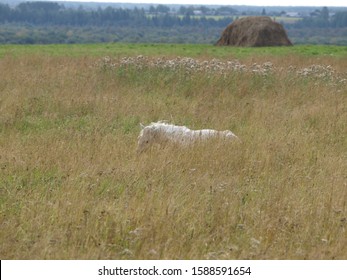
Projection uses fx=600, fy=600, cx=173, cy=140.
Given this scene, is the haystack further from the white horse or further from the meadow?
the white horse

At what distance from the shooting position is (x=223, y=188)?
675cm

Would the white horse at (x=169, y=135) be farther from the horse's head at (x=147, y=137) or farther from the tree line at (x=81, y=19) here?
the tree line at (x=81, y=19)

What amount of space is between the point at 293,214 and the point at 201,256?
1337 mm

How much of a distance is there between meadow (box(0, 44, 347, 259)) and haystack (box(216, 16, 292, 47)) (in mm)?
26885

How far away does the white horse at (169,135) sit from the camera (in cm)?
Answer: 905

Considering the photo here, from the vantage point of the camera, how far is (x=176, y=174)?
7.25m

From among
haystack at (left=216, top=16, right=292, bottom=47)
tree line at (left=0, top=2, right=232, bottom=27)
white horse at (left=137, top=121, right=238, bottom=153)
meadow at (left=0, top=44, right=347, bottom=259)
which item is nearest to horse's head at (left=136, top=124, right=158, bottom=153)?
white horse at (left=137, top=121, right=238, bottom=153)

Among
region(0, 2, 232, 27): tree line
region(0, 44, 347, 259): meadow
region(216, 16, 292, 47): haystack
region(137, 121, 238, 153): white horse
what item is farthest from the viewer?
region(0, 2, 232, 27): tree line

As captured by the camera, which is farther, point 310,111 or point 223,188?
point 310,111

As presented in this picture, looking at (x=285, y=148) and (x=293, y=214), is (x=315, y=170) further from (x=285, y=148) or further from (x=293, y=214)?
(x=293, y=214)

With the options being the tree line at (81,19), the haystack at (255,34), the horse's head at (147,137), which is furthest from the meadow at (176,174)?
the tree line at (81,19)

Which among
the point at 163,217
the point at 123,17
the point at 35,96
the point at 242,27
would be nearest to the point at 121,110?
the point at 35,96

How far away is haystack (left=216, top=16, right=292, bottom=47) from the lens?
4100 cm

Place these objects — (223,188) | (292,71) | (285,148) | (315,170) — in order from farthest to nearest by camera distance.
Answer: (292,71)
(285,148)
(315,170)
(223,188)
